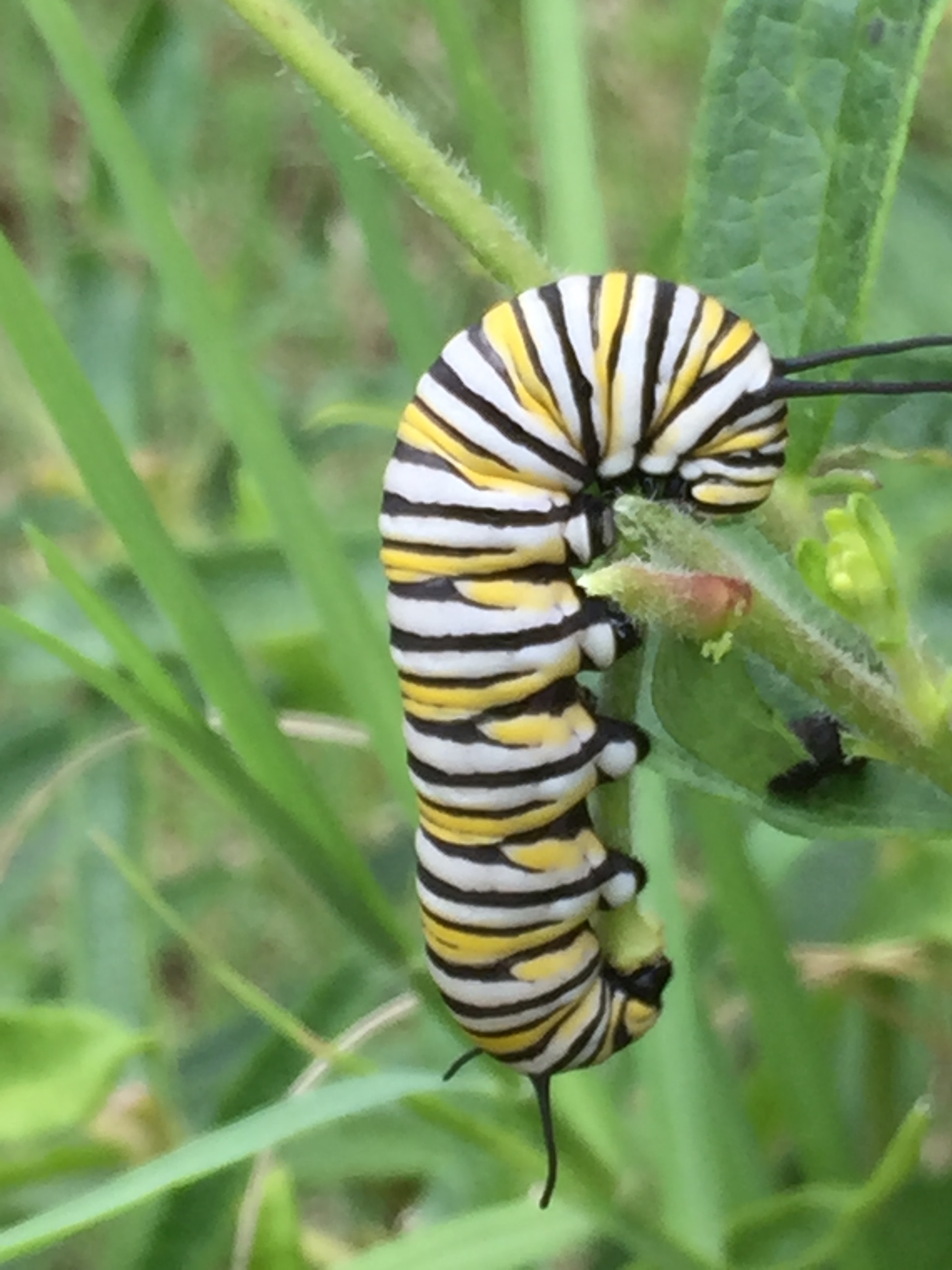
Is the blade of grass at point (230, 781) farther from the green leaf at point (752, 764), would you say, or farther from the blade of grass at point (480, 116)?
the blade of grass at point (480, 116)

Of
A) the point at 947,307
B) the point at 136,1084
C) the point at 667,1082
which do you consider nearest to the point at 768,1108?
the point at 667,1082

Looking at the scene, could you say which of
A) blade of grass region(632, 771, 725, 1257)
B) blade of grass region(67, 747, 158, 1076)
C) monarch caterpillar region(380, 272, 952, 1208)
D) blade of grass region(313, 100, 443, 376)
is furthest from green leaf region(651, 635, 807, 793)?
blade of grass region(67, 747, 158, 1076)

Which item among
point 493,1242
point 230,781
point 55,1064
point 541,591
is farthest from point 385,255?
point 493,1242

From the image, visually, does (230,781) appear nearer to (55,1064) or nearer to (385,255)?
(55,1064)

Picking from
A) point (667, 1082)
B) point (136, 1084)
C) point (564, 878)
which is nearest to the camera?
point (564, 878)

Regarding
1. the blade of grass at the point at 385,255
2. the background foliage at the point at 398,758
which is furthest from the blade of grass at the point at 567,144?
the blade of grass at the point at 385,255

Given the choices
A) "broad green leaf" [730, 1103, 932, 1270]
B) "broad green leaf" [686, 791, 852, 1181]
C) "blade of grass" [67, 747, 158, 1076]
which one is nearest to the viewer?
"broad green leaf" [730, 1103, 932, 1270]

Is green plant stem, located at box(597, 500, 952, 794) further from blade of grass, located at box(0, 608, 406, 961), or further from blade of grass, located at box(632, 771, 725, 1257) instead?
blade of grass, located at box(632, 771, 725, 1257)

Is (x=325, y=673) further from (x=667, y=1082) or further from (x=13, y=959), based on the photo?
(x=13, y=959)
